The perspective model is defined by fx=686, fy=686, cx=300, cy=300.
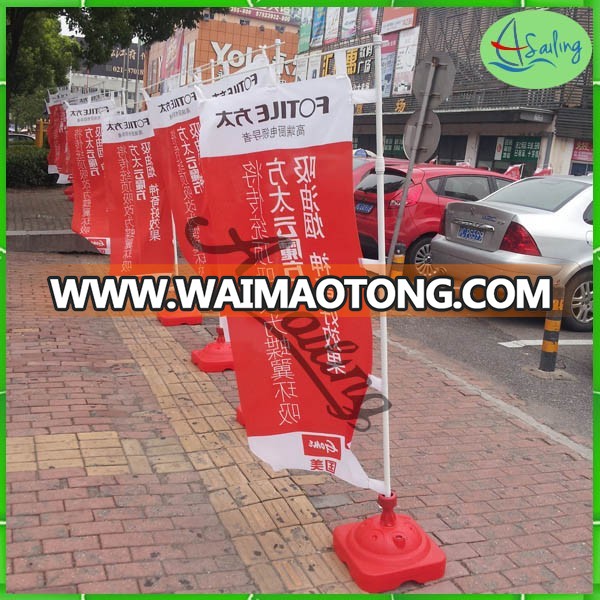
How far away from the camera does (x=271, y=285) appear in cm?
322

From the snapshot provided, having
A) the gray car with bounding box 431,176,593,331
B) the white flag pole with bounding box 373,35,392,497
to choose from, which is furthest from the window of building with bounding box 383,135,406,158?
the white flag pole with bounding box 373,35,392,497

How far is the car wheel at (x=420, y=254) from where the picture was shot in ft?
30.1

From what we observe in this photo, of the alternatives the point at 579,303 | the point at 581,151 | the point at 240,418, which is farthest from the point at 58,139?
the point at 581,151

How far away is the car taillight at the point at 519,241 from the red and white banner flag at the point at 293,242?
4.65m

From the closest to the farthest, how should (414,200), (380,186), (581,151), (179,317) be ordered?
(380,186), (179,317), (414,200), (581,151)

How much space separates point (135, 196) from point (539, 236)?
4154mm

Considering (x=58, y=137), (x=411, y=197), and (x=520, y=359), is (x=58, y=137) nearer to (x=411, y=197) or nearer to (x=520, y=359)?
(x=411, y=197)

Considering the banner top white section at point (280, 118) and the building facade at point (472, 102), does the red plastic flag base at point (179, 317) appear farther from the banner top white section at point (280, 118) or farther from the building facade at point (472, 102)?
the building facade at point (472, 102)

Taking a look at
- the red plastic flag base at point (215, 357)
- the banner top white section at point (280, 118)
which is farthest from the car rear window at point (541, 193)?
the banner top white section at point (280, 118)

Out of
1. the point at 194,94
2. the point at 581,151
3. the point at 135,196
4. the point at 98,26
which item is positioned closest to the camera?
the point at 194,94

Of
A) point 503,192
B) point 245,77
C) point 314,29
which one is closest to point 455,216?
point 503,192

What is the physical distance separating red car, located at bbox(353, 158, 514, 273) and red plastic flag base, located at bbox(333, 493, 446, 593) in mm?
6018

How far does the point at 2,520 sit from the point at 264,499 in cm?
135

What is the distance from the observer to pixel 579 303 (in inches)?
295
